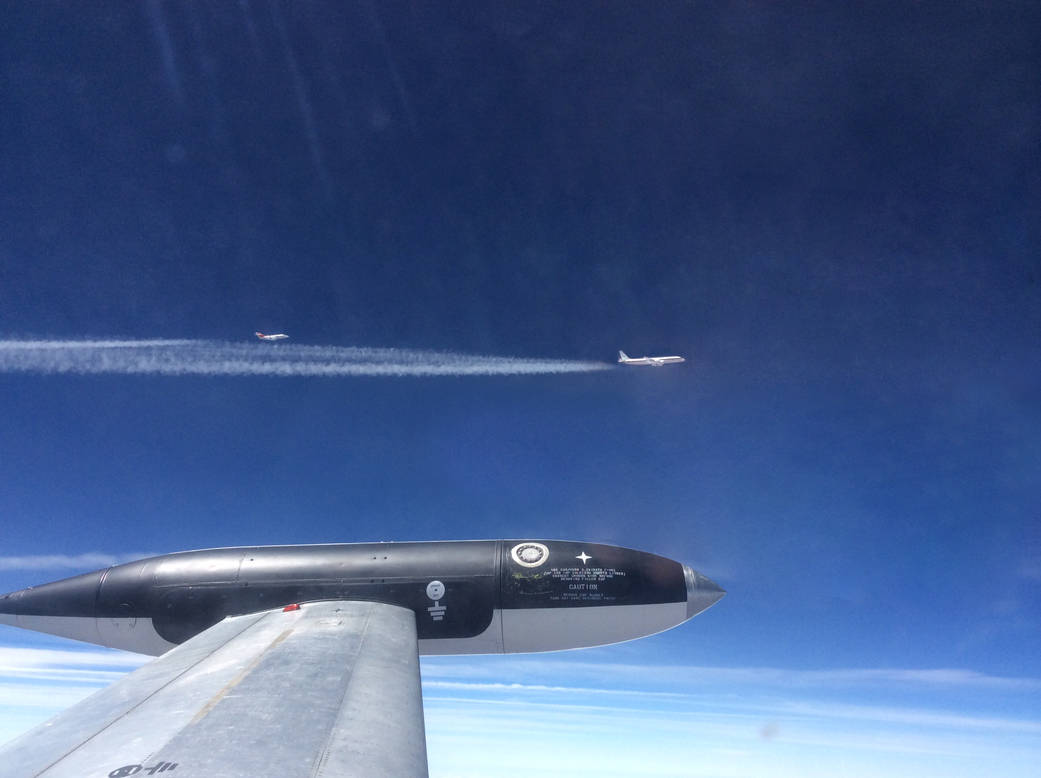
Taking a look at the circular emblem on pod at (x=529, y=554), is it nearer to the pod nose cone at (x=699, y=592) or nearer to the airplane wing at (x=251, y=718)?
the pod nose cone at (x=699, y=592)

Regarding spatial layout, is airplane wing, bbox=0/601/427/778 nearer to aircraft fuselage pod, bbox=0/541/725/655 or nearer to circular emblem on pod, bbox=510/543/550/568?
aircraft fuselage pod, bbox=0/541/725/655

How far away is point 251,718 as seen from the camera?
834 centimetres

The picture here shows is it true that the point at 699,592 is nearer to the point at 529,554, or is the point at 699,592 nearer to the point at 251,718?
the point at 529,554

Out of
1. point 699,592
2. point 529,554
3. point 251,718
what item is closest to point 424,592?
point 529,554

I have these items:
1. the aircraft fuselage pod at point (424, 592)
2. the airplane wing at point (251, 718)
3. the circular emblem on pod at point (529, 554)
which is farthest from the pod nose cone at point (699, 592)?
the airplane wing at point (251, 718)

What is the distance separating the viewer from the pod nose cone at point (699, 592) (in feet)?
61.3

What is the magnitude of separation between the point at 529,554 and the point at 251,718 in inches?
438

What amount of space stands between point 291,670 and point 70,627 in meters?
13.4

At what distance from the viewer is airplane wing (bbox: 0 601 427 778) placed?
708 centimetres

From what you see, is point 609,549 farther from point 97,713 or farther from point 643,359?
point 643,359

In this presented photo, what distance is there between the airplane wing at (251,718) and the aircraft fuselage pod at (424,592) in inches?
166

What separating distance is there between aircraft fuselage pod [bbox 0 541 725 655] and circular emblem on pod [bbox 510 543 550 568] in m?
0.04

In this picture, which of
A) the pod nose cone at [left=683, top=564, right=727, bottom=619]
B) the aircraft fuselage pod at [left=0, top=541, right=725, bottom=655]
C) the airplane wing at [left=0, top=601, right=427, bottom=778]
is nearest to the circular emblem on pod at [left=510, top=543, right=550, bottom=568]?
the aircraft fuselage pod at [left=0, top=541, right=725, bottom=655]

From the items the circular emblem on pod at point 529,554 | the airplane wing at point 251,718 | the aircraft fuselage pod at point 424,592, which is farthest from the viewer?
the circular emblem on pod at point 529,554
